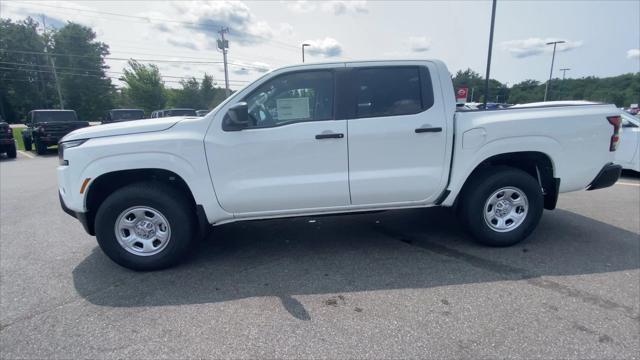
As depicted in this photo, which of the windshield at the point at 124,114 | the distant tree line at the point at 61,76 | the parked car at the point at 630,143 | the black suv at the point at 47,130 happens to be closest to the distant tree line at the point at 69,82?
the distant tree line at the point at 61,76

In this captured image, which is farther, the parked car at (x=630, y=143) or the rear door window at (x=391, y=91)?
the parked car at (x=630, y=143)

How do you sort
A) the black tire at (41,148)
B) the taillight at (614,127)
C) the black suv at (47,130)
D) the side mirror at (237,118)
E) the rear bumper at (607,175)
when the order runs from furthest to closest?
the black tire at (41,148)
the black suv at (47,130)
the rear bumper at (607,175)
the taillight at (614,127)
the side mirror at (237,118)

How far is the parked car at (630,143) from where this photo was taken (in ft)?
22.8

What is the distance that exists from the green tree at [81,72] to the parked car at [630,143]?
64.0 metres

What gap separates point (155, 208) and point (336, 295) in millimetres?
1931

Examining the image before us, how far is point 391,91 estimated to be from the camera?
3.66 metres

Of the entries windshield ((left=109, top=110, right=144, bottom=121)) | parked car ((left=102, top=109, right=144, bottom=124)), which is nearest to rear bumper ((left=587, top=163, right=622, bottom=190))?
parked car ((left=102, top=109, right=144, bottom=124))

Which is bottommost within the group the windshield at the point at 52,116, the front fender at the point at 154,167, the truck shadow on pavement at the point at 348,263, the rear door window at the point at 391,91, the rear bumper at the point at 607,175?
the truck shadow on pavement at the point at 348,263

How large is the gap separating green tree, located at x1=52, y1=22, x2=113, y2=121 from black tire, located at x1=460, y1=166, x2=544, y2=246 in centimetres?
6411

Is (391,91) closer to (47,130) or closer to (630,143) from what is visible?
(630,143)

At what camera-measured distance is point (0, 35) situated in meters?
58.4

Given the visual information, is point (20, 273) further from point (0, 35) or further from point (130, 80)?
point (0, 35)

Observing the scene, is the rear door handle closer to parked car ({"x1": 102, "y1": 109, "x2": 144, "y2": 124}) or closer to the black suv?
the black suv

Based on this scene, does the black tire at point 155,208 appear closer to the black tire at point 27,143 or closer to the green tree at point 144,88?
the black tire at point 27,143
